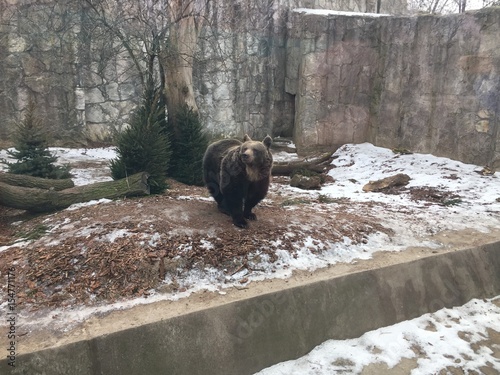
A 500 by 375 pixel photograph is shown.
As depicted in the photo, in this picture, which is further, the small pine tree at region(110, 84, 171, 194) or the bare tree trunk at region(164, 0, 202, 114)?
the bare tree trunk at region(164, 0, 202, 114)

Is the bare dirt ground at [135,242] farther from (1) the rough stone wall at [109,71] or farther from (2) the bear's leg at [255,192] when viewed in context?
(1) the rough stone wall at [109,71]

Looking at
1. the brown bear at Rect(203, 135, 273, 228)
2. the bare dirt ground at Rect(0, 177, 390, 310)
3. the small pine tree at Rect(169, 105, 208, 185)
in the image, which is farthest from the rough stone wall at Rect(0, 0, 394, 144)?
the bare dirt ground at Rect(0, 177, 390, 310)

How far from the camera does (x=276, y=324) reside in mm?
3285

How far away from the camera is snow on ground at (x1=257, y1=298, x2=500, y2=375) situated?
319 centimetres

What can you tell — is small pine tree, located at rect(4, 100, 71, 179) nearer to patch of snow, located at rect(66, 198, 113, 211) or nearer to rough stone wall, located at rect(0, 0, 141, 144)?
patch of snow, located at rect(66, 198, 113, 211)

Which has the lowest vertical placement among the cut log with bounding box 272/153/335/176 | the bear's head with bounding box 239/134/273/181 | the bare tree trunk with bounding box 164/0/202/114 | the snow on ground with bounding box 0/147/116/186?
the cut log with bounding box 272/153/335/176

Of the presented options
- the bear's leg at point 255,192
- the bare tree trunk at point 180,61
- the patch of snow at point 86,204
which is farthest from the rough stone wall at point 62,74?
the bear's leg at point 255,192

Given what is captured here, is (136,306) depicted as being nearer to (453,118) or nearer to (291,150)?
(453,118)

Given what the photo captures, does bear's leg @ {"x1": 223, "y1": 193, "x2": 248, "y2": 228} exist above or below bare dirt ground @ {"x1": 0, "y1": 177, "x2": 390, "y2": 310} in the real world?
above

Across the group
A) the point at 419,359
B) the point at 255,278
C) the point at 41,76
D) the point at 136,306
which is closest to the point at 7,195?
the point at 136,306

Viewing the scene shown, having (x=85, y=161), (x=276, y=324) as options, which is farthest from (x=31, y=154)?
(x=276, y=324)

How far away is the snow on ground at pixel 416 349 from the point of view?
10.5 ft

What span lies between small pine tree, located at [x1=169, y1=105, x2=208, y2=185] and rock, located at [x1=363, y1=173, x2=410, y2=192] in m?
3.20

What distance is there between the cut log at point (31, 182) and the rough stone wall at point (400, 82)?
7.28 meters
